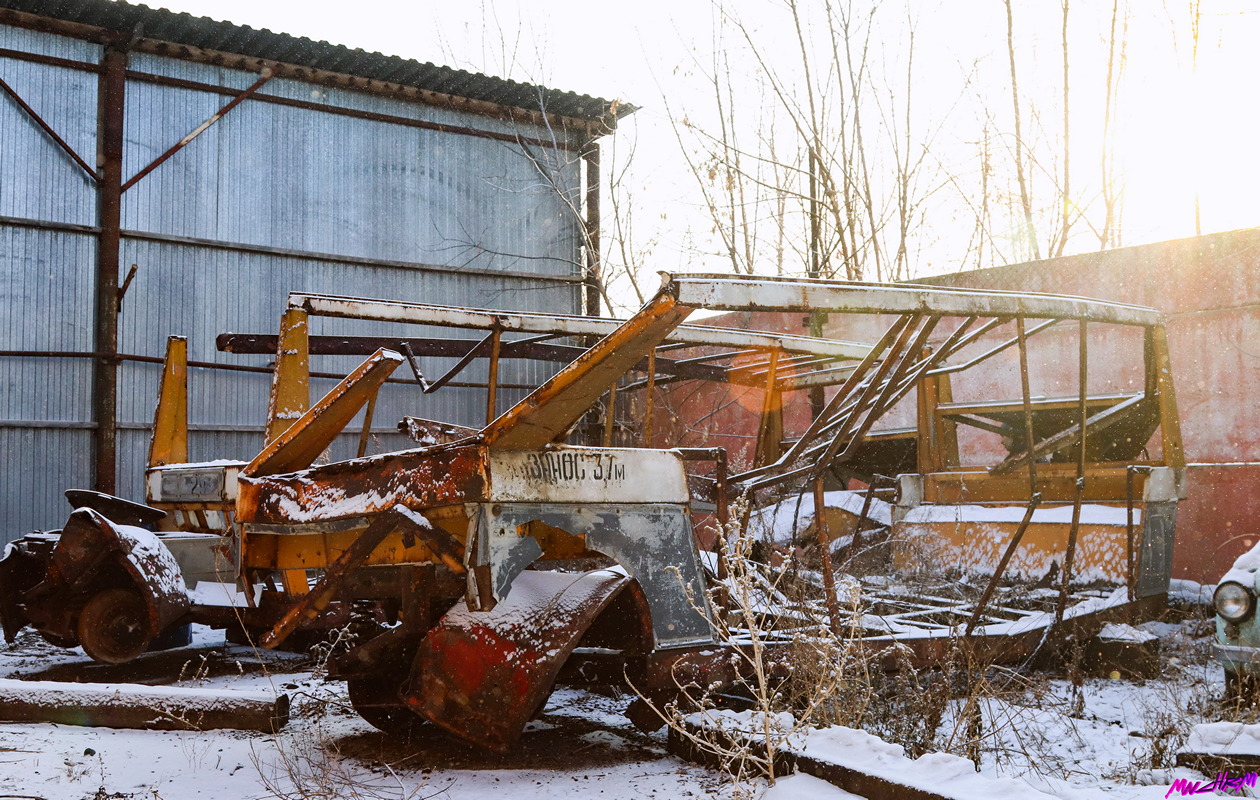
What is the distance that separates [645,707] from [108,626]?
3.95 meters

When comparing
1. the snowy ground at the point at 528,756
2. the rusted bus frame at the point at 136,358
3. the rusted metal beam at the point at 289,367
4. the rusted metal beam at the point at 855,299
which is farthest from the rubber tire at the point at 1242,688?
the rusted bus frame at the point at 136,358

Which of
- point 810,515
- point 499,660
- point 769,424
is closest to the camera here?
point 499,660

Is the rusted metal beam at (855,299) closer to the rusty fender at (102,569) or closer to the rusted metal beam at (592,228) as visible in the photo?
the rusty fender at (102,569)

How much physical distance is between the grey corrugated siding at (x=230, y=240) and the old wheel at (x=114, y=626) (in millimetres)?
6500

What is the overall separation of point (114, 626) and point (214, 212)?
26.6 feet

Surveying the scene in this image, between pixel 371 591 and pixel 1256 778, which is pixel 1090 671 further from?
pixel 371 591

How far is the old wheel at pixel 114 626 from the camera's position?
19.5 feet

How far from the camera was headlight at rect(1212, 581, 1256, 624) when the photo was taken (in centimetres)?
433

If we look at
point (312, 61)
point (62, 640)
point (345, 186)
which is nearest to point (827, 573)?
point (62, 640)

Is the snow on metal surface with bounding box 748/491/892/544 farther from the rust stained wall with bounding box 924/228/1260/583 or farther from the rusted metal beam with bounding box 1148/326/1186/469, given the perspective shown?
the rust stained wall with bounding box 924/228/1260/583

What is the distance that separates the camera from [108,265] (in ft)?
39.0

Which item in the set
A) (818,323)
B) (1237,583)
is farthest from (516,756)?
(818,323)

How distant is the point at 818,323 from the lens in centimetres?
1123

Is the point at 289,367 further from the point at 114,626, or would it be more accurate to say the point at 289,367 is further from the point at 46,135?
the point at 46,135
